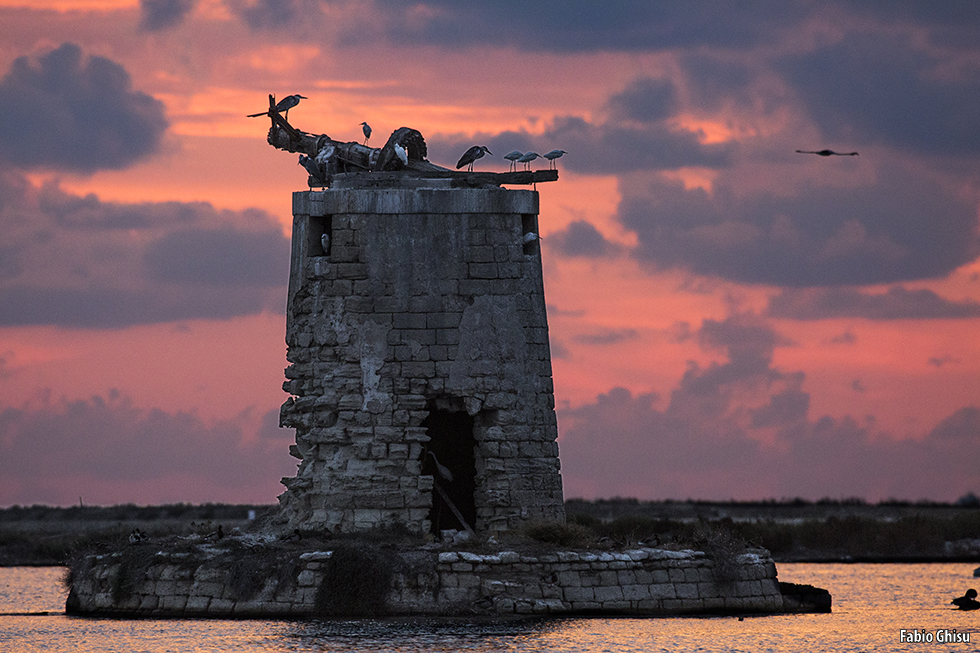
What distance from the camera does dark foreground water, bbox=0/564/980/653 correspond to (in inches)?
811

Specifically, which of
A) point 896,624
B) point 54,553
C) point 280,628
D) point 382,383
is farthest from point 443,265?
point 54,553

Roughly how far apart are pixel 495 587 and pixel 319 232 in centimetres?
611

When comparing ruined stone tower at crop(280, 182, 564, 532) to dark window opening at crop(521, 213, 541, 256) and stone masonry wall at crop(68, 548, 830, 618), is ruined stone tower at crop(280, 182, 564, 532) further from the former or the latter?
stone masonry wall at crop(68, 548, 830, 618)

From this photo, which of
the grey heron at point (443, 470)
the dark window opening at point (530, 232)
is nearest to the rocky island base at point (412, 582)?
the grey heron at point (443, 470)

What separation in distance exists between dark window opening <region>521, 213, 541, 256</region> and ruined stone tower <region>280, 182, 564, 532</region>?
165 millimetres

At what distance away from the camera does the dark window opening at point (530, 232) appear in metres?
25.6

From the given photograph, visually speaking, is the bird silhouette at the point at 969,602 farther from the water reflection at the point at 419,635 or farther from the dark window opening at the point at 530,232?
the dark window opening at the point at 530,232

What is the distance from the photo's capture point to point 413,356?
966 inches

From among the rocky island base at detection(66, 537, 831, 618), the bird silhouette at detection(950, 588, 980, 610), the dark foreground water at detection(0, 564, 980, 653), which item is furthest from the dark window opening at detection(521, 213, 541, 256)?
the bird silhouette at detection(950, 588, 980, 610)

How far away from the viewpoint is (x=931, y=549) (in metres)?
43.9

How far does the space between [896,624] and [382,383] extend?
8239mm

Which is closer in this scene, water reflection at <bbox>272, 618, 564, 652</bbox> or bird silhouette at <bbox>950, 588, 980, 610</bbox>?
water reflection at <bbox>272, 618, 564, 652</bbox>

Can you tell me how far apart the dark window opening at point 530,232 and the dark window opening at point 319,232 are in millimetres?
2864

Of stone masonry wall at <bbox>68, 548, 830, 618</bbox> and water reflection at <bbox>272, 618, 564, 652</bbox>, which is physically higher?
stone masonry wall at <bbox>68, 548, 830, 618</bbox>
